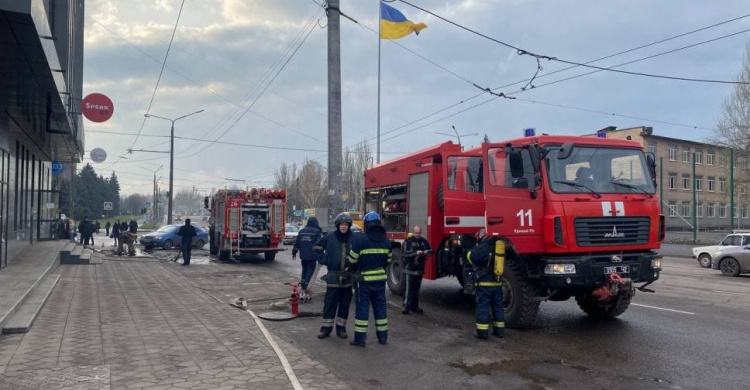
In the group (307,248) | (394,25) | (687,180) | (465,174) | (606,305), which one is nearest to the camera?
(606,305)

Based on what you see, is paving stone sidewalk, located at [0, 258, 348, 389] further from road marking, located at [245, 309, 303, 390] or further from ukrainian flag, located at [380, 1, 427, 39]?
ukrainian flag, located at [380, 1, 427, 39]

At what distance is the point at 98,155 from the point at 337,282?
22438mm

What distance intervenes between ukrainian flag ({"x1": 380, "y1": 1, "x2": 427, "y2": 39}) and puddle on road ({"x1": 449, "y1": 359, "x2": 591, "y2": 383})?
10.5 m

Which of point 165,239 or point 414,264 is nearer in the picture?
point 414,264

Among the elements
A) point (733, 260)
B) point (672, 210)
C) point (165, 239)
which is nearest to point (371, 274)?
point (733, 260)

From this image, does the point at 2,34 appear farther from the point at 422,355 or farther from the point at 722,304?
the point at 722,304

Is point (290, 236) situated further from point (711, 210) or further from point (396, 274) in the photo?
point (711, 210)

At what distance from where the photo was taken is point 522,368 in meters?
6.29

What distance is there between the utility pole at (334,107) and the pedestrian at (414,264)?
9.28 feet

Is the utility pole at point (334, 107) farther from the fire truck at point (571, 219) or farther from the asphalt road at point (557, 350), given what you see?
the fire truck at point (571, 219)

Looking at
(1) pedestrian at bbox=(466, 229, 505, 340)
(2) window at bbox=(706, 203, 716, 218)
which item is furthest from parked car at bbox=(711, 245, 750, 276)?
(2) window at bbox=(706, 203, 716, 218)

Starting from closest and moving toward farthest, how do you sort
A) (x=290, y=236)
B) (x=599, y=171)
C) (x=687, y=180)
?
(x=599, y=171) < (x=290, y=236) < (x=687, y=180)

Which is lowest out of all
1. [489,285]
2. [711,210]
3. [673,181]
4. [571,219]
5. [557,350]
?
[557,350]

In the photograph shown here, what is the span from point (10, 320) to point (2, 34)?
13.3 ft
